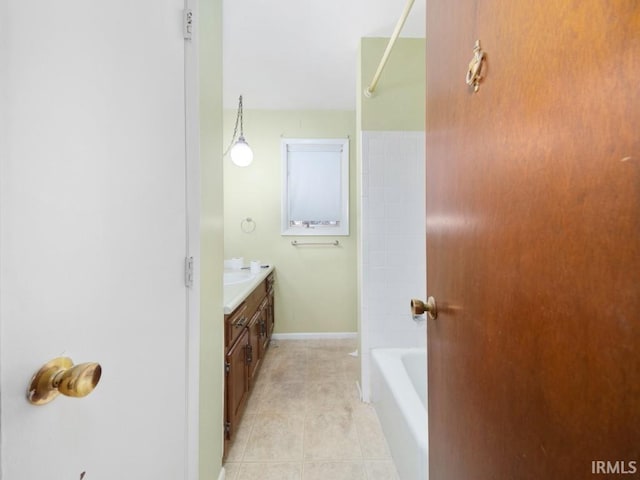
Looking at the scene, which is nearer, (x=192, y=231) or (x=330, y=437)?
(x=192, y=231)

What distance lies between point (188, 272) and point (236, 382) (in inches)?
41.4

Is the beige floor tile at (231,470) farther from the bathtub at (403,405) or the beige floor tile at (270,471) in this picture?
the bathtub at (403,405)

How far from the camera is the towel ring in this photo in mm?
3488

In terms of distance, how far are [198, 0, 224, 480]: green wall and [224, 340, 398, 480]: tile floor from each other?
0.36 metres

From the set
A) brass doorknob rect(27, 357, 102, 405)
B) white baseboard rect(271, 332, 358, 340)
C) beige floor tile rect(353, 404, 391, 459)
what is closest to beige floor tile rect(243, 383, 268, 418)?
beige floor tile rect(353, 404, 391, 459)

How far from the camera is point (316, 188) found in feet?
11.5

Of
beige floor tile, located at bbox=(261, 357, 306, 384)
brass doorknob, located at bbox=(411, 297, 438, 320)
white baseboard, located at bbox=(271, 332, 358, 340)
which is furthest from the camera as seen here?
white baseboard, located at bbox=(271, 332, 358, 340)

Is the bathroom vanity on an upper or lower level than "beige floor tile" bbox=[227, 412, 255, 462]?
upper

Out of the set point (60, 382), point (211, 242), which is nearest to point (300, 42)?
point (211, 242)

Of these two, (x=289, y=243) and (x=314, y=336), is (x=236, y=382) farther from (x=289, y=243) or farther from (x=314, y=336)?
(x=289, y=243)

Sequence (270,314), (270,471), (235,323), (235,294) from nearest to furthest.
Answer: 1. (270,471)
2. (235,323)
3. (235,294)
4. (270,314)

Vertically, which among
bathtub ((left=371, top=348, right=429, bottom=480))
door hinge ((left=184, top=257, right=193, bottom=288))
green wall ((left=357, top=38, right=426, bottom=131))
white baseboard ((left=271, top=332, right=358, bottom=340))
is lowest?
white baseboard ((left=271, top=332, right=358, bottom=340))

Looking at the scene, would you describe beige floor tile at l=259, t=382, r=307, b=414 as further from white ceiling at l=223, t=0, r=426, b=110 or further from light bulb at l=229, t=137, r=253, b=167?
white ceiling at l=223, t=0, r=426, b=110

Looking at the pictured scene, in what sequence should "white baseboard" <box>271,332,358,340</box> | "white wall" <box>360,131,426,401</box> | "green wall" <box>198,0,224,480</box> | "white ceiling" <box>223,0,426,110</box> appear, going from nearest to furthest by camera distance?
"green wall" <box>198,0,224,480</box>
"white ceiling" <box>223,0,426,110</box>
"white wall" <box>360,131,426,401</box>
"white baseboard" <box>271,332,358,340</box>
